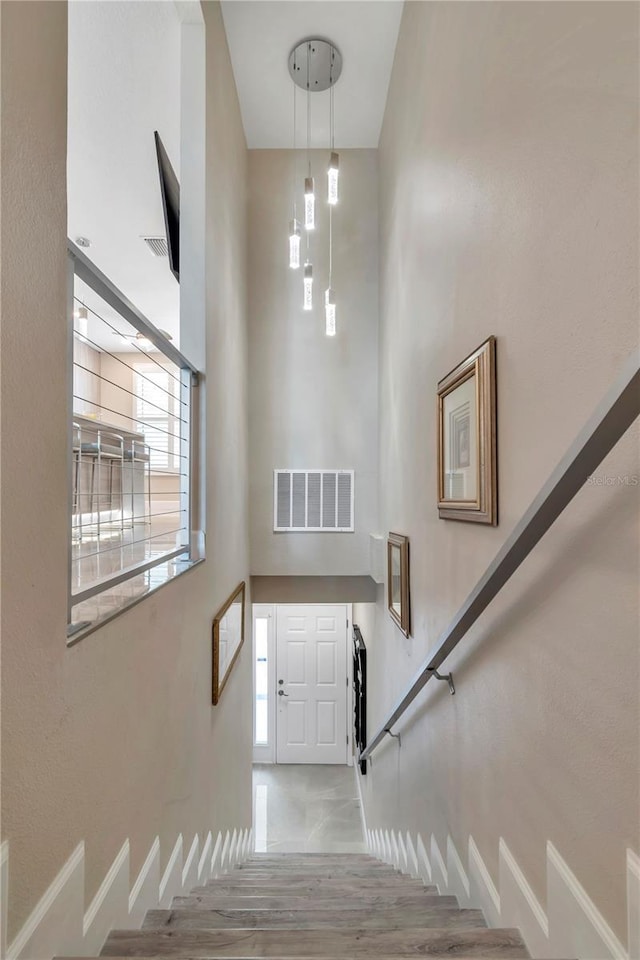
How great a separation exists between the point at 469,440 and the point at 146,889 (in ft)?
5.47

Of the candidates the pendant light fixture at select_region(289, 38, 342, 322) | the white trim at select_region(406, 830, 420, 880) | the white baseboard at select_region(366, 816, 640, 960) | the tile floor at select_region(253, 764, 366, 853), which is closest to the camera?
the white baseboard at select_region(366, 816, 640, 960)

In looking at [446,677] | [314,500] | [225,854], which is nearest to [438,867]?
[446,677]

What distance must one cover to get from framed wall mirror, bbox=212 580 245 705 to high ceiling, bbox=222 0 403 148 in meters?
3.37

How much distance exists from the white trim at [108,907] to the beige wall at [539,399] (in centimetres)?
97

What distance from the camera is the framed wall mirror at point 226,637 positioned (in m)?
2.30

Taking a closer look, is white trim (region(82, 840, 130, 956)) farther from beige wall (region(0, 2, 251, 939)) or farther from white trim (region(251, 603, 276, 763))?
white trim (region(251, 603, 276, 763))

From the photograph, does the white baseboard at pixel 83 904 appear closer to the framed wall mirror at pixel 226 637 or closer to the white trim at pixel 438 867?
the framed wall mirror at pixel 226 637

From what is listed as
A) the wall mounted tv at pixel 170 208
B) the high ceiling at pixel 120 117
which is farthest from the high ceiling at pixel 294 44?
the wall mounted tv at pixel 170 208

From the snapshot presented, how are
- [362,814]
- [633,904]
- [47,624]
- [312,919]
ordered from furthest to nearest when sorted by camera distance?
[362,814] < [312,919] < [47,624] < [633,904]

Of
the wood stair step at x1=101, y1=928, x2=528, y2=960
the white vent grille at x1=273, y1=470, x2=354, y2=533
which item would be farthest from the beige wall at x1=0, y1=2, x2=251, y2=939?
the white vent grille at x1=273, y1=470, x2=354, y2=533

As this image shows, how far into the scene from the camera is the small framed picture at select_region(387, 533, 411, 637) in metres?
2.52

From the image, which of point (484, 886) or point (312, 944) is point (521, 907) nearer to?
point (484, 886)

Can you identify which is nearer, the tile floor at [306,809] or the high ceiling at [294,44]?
the high ceiling at [294,44]

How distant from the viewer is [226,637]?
2635 millimetres
